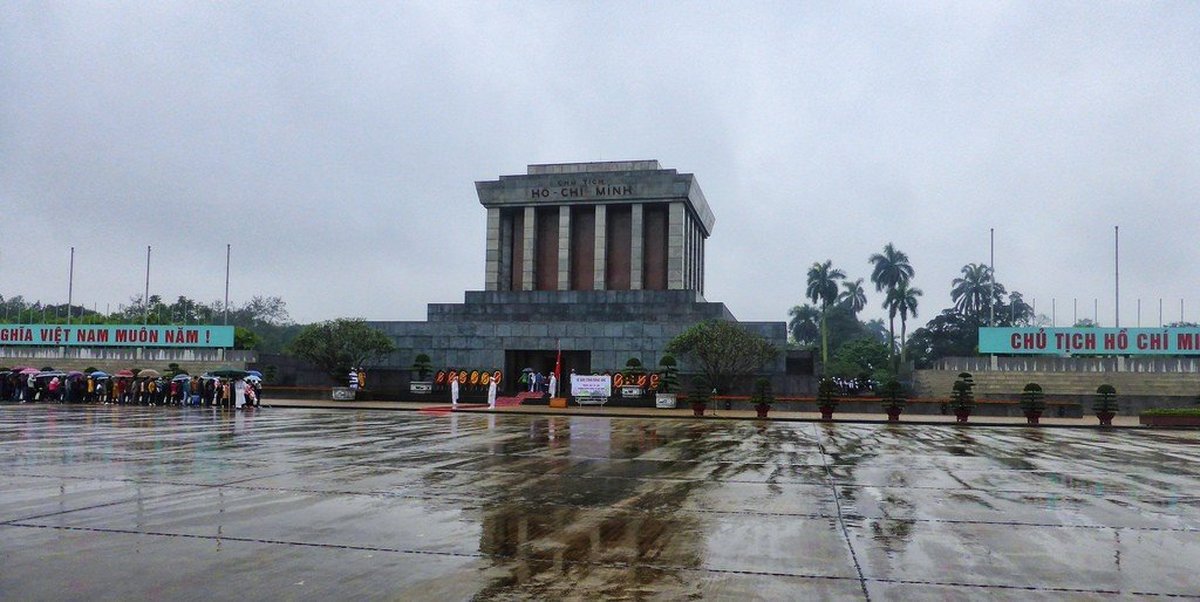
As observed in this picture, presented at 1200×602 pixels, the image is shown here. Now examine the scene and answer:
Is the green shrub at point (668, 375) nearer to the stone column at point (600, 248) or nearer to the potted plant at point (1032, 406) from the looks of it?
the stone column at point (600, 248)

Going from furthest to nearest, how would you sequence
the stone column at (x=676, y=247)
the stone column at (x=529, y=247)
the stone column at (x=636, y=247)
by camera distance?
the stone column at (x=529, y=247)
the stone column at (x=636, y=247)
the stone column at (x=676, y=247)

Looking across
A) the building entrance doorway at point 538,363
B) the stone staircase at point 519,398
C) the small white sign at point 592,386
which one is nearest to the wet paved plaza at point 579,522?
the small white sign at point 592,386

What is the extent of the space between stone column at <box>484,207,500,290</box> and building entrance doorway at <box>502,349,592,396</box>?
9538 mm

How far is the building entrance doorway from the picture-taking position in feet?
157

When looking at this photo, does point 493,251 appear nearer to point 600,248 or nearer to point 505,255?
point 505,255

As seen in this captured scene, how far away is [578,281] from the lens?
57.2 m

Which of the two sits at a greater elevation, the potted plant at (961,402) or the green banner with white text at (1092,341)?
the green banner with white text at (1092,341)

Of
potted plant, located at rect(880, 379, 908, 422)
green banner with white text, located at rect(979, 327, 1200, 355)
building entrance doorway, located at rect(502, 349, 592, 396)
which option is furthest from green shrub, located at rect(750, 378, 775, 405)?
green banner with white text, located at rect(979, 327, 1200, 355)

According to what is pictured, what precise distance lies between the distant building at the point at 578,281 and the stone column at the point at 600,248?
0.07 metres

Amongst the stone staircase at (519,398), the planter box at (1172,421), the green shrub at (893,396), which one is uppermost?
the green shrub at (893,396)

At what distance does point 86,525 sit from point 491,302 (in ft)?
149

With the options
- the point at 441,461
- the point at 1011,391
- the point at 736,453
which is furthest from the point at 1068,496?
the point at 1011,391

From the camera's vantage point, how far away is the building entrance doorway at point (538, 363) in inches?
1886

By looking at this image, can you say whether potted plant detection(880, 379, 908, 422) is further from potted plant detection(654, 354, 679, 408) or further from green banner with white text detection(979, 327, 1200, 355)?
green banner with white text detection(979, 327, 1200, 355)
